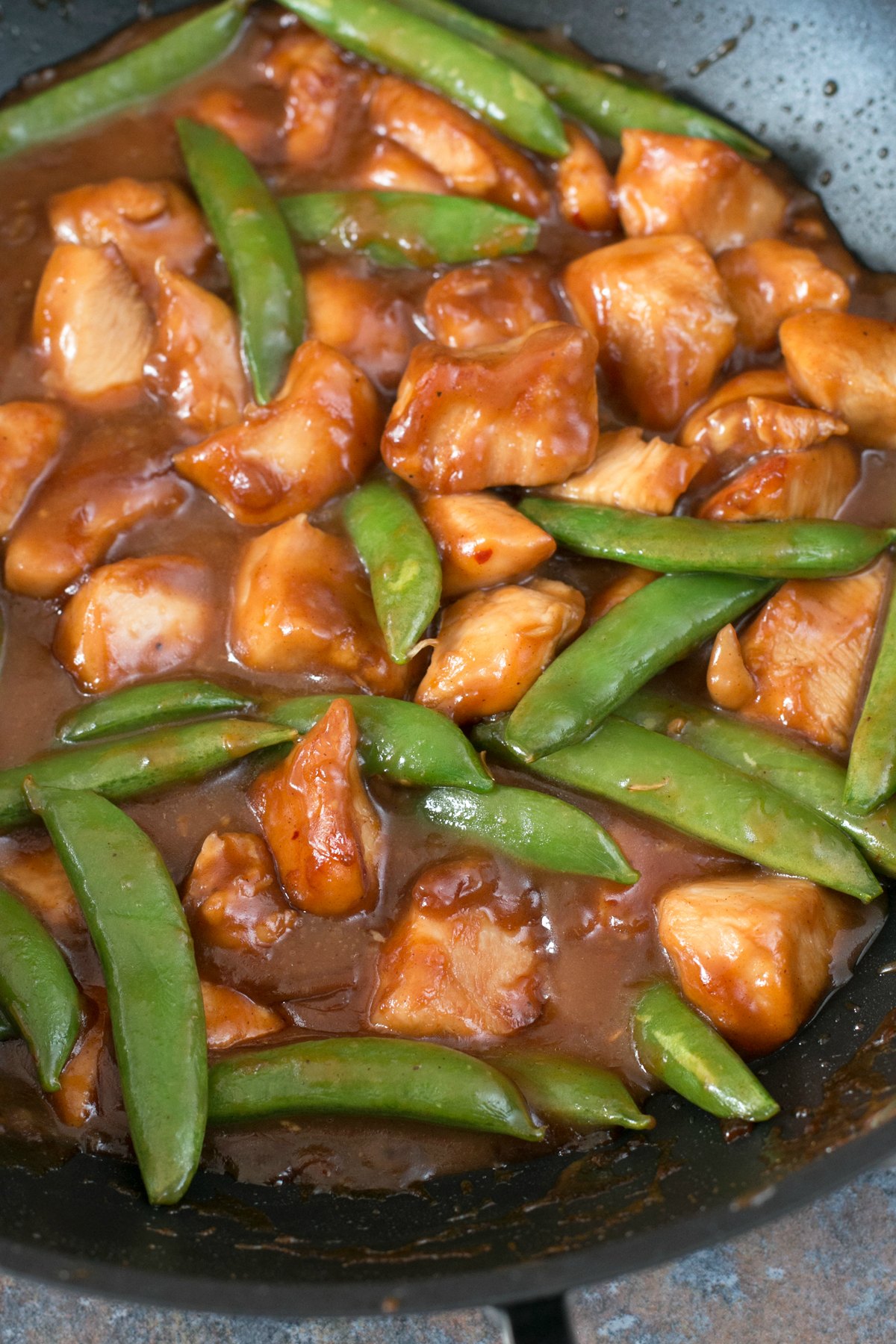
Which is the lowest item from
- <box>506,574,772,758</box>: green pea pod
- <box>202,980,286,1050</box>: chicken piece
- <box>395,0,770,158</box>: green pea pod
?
<box>202,980,286,1050</box>: chicken piece

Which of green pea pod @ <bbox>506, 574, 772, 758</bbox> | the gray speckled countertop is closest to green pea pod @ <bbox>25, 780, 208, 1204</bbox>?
the gray speckled countertop

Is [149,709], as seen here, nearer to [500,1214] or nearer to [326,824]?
[326,824]

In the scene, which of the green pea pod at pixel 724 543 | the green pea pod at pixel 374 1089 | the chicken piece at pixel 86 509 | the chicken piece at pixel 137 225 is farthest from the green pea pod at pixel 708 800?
the chicken piece at pixel 137 225

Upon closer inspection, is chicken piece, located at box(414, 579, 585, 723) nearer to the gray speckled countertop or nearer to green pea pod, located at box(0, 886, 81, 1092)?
green pea pod, located at box(0, 886, 81, 1092)

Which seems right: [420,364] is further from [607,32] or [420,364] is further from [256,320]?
[607,32]

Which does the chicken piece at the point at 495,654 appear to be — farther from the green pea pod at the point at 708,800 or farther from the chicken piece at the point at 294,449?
the chicken piece at the point at 294,449

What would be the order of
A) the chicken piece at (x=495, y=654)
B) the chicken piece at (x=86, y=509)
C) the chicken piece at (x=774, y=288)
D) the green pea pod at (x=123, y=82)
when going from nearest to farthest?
the chicken piece at (x=495, y=654) < the chicken piece at (x=86, y=509) < the chicken piece at (x=774, y=288) < the green pea pod at (x=123, y=82)
